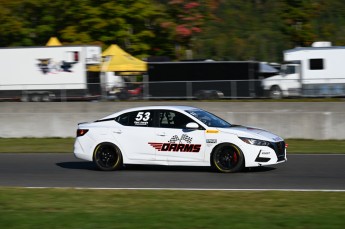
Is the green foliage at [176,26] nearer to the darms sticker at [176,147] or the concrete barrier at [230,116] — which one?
the concrete barrier at [230,116]

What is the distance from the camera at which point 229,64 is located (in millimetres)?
36156

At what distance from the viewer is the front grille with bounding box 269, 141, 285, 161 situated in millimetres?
14336

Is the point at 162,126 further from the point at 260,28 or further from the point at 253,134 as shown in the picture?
the point at 260,28

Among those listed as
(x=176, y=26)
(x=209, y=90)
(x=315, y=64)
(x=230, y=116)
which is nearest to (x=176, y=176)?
(x=230, y=116)

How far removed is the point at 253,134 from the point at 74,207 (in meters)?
5.25

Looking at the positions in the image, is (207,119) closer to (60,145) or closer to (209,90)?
(60,145)

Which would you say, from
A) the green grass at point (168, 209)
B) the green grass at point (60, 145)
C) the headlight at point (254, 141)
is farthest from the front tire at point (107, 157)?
the green grass at point (60, 145)

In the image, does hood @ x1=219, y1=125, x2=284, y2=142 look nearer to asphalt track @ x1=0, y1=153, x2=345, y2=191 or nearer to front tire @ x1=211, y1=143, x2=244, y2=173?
front tire @ x1=211, y1=143, x2=244, y2=173

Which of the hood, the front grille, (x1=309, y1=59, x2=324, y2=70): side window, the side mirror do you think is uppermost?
(x1=309, y1=59, x2=324, y2=70): side window

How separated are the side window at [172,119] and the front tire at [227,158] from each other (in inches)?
36.7

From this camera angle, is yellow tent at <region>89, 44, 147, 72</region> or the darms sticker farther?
yellow tent at <region>89, 44, 147, 72</region>

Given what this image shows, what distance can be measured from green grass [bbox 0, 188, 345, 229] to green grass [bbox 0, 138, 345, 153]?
817 centimetres

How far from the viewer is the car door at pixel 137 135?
14891mm

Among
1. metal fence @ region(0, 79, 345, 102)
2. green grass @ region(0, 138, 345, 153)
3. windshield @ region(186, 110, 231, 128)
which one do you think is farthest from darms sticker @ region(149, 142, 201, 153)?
metal fence @ region(0, 79, 345, 102)
